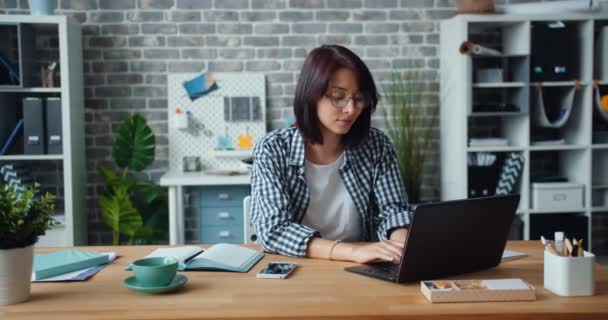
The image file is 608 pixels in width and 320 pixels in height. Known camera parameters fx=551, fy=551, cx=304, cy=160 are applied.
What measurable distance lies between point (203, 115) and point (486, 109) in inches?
79.1

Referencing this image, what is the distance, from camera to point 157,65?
4035 mm

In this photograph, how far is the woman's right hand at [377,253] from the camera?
1.52 m

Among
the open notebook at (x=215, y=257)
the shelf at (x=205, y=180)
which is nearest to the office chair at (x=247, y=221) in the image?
the open notebook at (x=215, y=257)

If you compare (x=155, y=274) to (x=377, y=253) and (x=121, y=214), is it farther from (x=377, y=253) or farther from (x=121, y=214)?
(x=121, y=214)

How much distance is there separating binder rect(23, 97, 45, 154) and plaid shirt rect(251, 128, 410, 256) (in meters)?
2.22

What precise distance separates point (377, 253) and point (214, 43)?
2879 millimetres

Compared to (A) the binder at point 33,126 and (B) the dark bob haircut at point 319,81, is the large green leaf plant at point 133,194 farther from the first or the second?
(B) the dark bob haircut at point 319,81

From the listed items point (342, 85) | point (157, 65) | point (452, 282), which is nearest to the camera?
point (452, 282)

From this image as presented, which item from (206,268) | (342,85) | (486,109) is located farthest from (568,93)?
(206,268)

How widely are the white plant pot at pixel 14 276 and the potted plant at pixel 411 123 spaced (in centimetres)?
293

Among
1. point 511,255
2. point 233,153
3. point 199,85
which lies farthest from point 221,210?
point 511,255

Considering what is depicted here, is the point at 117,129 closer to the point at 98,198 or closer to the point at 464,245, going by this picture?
the point at 98,198

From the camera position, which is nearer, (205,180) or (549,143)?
(205,180)

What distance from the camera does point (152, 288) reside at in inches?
51.3
